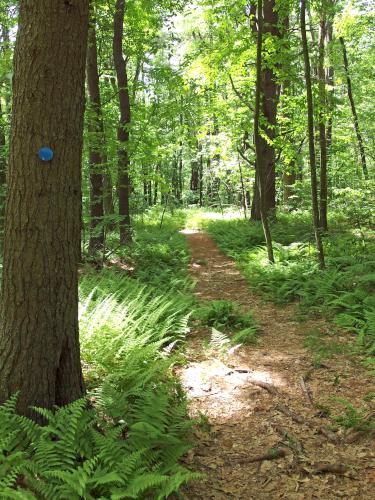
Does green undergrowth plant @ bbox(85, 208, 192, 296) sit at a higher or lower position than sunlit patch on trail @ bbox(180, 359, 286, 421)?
higher

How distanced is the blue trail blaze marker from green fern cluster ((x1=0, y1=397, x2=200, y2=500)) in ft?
5.84

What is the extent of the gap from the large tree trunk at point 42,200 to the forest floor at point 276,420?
1.52 metres

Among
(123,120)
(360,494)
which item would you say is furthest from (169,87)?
(360,494)

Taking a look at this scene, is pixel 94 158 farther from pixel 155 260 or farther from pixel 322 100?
pixel 322 100

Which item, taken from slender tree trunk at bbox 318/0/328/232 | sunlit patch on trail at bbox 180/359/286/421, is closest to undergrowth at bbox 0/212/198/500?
sunlit patch on trail at bbox 180/359/286/421

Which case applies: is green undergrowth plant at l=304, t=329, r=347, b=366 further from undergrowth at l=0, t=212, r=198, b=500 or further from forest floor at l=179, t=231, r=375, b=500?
undergrowth at l=0, t=212, r=198, b=500

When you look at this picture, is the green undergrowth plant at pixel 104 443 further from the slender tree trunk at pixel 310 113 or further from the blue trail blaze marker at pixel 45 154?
the slender tree trunk at pixel 310 113

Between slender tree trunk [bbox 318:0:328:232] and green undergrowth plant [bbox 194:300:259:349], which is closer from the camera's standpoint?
green undergrowth plant [bbox 194:300:259:349]

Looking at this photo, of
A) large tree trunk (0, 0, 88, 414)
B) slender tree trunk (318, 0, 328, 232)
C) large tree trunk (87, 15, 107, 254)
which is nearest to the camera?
large tree trunk (0, 0, 88, 414)

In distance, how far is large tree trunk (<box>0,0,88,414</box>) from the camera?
2.95 metres

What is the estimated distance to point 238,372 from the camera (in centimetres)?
506

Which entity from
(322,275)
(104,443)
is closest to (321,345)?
(322,275)

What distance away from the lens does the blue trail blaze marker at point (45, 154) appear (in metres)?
2.99

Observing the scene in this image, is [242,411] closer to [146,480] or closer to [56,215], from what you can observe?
[146,480]
